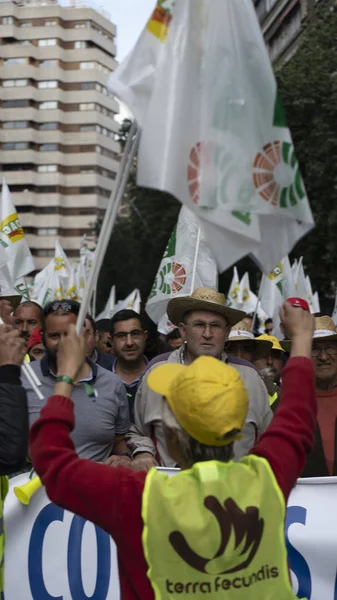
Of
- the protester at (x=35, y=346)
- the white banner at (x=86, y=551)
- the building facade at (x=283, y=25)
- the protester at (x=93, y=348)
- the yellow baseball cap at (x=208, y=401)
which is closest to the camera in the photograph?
the yellow baseball cap at (x=208, y=401)

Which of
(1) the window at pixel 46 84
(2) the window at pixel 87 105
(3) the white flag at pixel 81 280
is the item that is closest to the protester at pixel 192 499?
(3) the white flag at pixel 81 280

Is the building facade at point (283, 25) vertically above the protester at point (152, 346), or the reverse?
the building facade at point (283, 25)

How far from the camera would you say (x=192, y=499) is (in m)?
2.79

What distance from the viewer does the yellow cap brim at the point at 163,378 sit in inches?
114

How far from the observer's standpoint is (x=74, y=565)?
15.1 ft

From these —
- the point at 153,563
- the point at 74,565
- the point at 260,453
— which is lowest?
the point at 74,565

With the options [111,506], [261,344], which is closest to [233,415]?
[111,506]

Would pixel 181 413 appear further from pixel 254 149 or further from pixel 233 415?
pixel 254 149

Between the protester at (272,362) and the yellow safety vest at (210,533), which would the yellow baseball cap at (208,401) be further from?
the protester at (272,362)

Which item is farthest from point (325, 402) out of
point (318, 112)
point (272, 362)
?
point (318, 112)

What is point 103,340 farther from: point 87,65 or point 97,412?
point 87,65

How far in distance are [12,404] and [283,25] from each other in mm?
52265

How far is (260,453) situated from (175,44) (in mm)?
1377

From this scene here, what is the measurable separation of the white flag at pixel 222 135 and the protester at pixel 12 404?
2.16 ft
